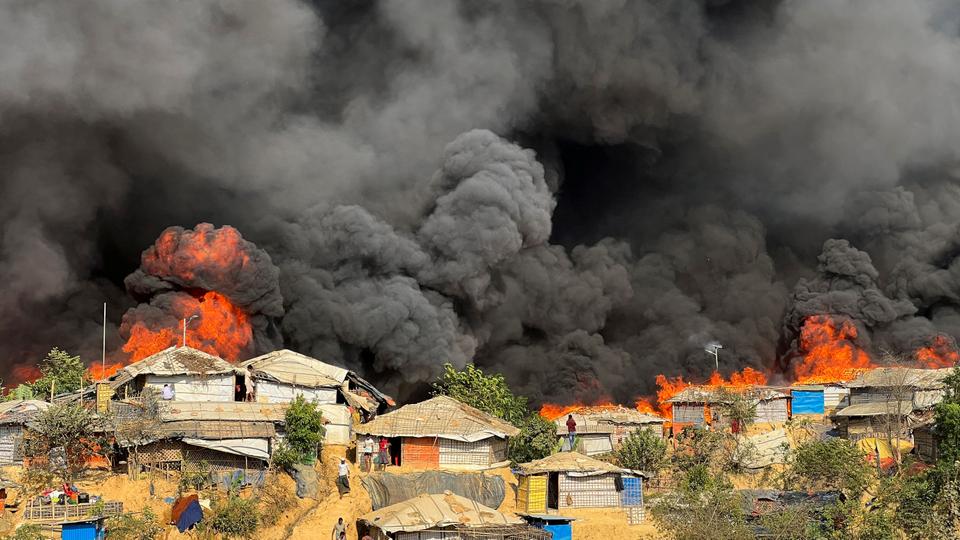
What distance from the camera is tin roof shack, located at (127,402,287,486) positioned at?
133 ft

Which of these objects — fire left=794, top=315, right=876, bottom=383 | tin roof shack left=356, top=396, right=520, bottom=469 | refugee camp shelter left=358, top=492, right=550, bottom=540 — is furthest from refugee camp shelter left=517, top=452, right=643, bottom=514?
fire left=794, top=315, right=876, bottom=383

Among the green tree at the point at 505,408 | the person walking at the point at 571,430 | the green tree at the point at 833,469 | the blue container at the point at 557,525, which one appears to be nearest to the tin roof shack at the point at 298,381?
the green tree at the point at 505,408

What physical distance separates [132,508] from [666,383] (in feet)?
135

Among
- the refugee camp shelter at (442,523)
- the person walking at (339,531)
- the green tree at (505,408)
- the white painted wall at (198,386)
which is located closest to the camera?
the refugee camp shelter at (442,523)

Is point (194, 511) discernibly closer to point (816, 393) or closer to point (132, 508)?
point (132, 508)

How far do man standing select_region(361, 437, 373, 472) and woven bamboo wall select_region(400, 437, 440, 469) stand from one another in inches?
45.4

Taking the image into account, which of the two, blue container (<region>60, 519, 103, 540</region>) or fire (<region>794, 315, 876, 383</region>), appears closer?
blue container (<region>60, 519, 103, 540</region>)

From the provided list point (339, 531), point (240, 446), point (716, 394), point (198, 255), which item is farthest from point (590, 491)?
point (198, 255)

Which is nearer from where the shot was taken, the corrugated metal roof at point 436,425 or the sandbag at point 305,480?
the sandbag at point 305,480

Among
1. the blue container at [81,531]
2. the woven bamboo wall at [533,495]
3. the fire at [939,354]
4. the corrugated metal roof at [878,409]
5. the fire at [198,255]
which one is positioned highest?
the fire at [198,255]

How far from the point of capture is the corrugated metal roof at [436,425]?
44.7m

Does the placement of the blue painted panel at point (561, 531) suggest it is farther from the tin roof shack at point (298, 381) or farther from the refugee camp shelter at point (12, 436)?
the refugee camp shelter at point (12, 436)

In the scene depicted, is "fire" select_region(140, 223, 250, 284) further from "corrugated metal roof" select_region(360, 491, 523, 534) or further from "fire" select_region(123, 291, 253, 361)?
"corrugated metal roof" select_region(360, 491, 523, 534)

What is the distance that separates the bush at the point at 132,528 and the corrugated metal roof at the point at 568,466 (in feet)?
41.3
